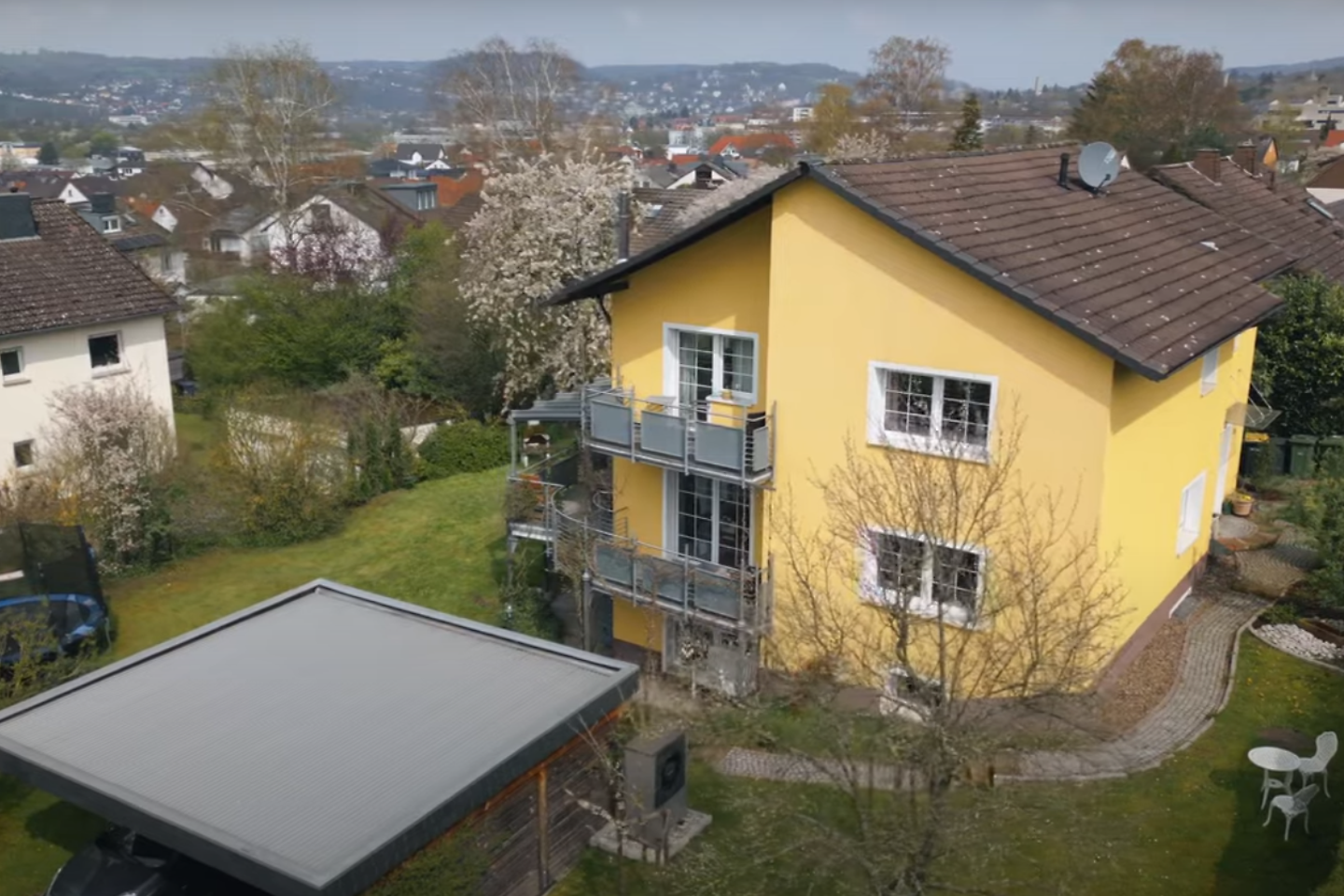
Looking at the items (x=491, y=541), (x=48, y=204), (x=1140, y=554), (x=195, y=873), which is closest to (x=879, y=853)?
(x=195, y=873)

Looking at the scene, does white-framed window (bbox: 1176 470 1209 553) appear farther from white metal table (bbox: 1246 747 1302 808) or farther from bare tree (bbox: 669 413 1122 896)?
white metal table (bbox: 1246 747 1302 808)

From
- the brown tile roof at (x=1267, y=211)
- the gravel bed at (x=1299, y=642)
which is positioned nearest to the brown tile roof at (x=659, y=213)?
the brown tile roof at (x=1267, y=211)

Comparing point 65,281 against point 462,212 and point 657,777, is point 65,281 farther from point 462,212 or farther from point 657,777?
point 462,212

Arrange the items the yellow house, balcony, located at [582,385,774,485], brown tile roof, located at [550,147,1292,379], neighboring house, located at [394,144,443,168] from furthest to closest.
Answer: neighboring house, located at [394,144,443,168]
balcony, located at [582,385,774,485]
the yellow house
brown tile roof, located at [550,147,1292,379]

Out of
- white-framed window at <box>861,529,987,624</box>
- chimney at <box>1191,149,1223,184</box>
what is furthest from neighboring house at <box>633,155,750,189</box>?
white-framed window at <box>861,529,987,624</box>

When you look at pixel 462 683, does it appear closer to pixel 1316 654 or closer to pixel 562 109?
pixel 1316 654

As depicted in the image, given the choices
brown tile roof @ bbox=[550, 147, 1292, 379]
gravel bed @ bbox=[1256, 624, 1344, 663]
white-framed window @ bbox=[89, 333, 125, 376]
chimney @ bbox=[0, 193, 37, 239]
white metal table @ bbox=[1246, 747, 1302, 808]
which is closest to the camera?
white metal table @ bbox=[1246, 747, 1302, 808]
